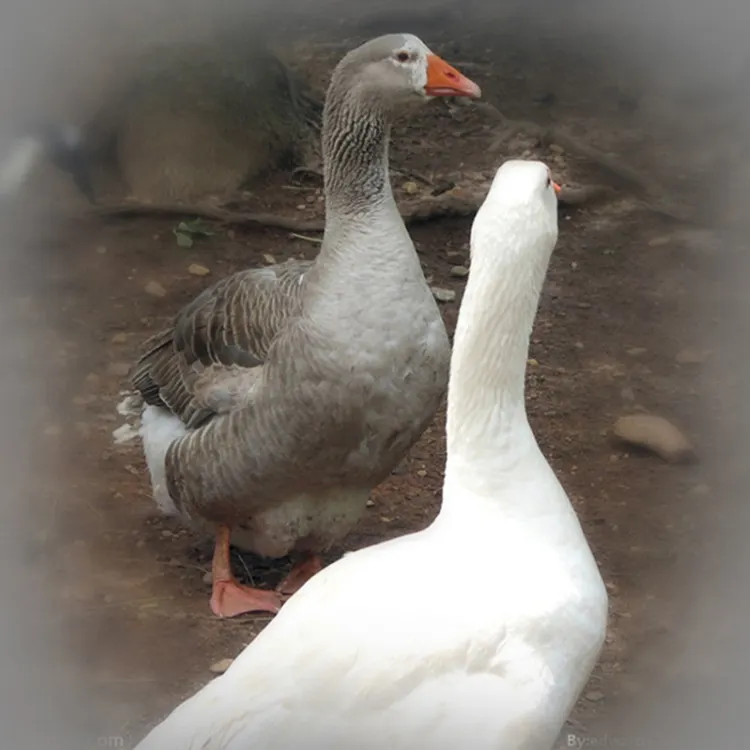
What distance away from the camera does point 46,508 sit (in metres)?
4.83

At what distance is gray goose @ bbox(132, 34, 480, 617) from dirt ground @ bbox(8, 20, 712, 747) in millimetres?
404

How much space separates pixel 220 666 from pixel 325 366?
3.73 ft

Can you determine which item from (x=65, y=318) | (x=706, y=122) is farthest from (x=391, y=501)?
(x=706, y=122)

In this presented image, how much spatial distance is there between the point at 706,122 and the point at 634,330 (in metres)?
1.70

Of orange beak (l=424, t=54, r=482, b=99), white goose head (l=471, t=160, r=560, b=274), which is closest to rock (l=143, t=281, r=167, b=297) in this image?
A: orange beak (l=424, t=54, r=482, b=99)

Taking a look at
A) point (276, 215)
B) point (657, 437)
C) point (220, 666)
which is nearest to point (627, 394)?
point (657, 437)

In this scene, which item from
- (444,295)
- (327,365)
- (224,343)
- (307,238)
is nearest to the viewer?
(327,365)

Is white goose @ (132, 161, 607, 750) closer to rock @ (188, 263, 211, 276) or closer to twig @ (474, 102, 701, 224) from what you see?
rock @ (188, 263, 211, 276)

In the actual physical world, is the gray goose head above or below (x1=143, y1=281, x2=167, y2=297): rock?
above

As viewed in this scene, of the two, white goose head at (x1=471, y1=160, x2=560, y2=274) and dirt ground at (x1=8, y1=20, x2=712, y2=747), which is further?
dirt ground at (x1=8, y1=20, x2=712, y2=747)

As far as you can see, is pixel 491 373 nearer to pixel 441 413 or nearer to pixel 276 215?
pixel 441 413

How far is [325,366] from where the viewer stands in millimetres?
3684

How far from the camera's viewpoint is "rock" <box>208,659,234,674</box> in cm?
389

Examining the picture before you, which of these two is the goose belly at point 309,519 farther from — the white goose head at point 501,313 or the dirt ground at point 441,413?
the white goose head at point 501,313
